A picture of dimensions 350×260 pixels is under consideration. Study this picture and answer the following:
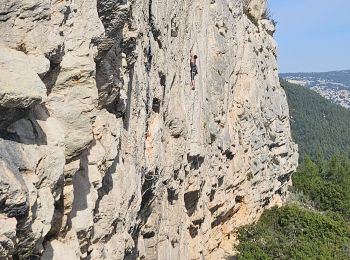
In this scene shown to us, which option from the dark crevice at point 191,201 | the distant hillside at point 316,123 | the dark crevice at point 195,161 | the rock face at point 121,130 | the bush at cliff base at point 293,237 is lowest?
the distant hillside at point 316,123

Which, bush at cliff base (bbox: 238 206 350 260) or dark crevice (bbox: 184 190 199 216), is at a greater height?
dark crevice (bbox: 184 190 199 216)

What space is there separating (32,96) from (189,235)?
15.1 meters

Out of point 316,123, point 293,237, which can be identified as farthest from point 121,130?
point 316,123

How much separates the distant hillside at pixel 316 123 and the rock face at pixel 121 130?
89309 millimetres

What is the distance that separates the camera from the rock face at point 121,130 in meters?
6.26

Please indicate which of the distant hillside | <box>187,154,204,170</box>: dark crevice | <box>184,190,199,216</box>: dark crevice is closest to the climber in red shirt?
<box>187,154,204,170</box>: dark crevice

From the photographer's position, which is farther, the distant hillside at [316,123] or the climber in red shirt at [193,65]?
the distant hillside at [316,123]

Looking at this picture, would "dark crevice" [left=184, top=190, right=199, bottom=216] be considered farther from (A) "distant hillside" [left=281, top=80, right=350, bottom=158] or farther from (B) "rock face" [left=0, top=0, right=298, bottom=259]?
(A) "distant hillside" [left=281, top=80, right=350, bottom=158]

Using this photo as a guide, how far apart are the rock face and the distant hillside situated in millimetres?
89309

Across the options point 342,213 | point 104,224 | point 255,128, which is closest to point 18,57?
point 104,224

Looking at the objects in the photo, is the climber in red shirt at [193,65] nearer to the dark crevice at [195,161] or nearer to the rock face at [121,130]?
the rock face at [121,130]

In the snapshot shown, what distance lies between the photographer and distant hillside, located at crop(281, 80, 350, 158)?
120312mm

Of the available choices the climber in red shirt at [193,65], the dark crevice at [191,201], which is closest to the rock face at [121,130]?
the dark crevice at [191,201]

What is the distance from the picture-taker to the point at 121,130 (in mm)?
10750
